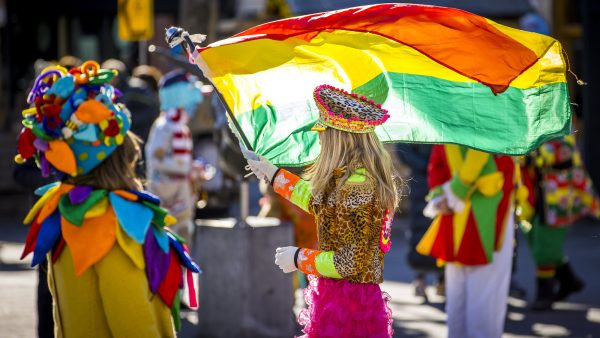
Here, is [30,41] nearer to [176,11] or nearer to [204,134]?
[176,11]

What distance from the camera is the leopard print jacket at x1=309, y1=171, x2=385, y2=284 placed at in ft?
16.9

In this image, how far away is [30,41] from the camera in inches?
1080

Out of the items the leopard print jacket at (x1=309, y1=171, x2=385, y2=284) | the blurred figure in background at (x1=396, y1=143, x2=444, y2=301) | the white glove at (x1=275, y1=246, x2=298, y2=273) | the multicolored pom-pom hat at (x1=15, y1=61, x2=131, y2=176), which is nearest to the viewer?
the leopard print jacket at (x1=309, y1=171, x2=385, y2=284)

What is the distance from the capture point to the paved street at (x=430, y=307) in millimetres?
9602

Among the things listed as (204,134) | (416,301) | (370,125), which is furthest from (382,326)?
(204,134)

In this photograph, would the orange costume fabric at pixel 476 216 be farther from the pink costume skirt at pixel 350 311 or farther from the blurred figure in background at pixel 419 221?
the pink costume skirt at pixel 350 311

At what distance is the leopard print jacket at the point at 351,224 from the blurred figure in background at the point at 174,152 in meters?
5.38

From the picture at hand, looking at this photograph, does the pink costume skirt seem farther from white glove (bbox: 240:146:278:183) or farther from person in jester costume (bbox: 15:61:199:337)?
person in jester costume (bbox: 15:61:199:337)

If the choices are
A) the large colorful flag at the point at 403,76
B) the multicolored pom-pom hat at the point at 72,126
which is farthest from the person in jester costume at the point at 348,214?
the multicolored pom-pom hat at the point at 72,126

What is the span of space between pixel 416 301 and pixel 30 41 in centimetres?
1807

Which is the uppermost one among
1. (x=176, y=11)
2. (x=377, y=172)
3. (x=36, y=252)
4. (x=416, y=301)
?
(x=176, y=11)

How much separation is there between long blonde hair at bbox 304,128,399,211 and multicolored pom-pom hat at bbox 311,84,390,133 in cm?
4

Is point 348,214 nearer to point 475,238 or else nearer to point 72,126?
point 72,126

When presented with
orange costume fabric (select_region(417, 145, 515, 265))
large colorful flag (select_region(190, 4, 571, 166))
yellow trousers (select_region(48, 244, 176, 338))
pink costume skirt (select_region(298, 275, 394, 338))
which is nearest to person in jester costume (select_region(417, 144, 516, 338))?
orange costume fabric (select_region(417, 145, 515, 265))
